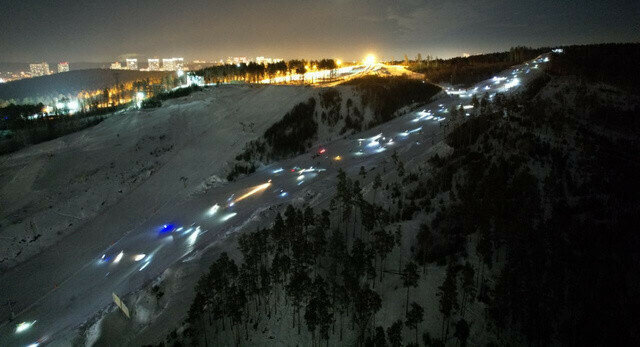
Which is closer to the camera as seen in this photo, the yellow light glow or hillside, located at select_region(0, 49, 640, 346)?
hillside, located at select_region(0, 49, 640, 346)

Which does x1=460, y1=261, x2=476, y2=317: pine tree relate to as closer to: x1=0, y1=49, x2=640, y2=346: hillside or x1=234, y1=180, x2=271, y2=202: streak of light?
x1=0, y1=49, x2=640, y2=346: hillside

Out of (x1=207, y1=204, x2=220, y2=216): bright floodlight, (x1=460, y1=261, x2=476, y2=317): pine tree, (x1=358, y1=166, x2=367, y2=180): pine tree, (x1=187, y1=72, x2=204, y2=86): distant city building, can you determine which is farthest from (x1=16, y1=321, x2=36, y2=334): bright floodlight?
(x1=187, y1=72, x2=204, y2=86): distant city building

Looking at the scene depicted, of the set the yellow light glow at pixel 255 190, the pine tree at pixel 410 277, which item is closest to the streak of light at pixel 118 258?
the yellow light glow at pixel 255 190

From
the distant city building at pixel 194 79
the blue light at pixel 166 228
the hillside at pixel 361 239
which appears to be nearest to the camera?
the hillside at pixel 361 239

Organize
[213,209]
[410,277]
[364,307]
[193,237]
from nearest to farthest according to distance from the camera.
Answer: [364,307] → [410,277] → [193,237] → [213,209]

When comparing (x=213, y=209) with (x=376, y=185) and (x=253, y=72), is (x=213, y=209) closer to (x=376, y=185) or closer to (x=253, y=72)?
(x=376, y=185)

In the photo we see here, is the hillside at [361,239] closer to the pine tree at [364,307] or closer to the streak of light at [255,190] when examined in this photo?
the pine tree at [364,307]

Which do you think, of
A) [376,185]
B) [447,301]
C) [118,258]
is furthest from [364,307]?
[118,258]

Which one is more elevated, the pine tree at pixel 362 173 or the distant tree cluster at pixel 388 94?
the distant tree cluster at pixel 388 94

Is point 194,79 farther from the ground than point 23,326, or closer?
farther from the ground
